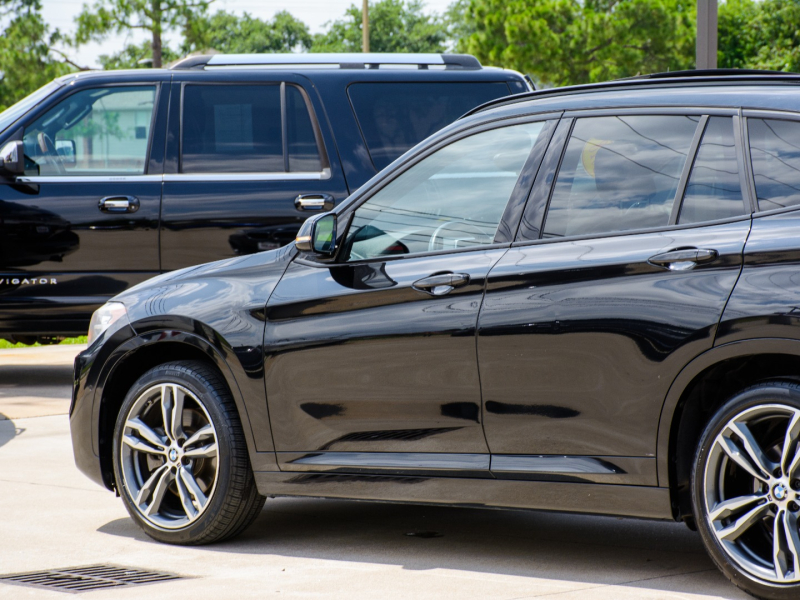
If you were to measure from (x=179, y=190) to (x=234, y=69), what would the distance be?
0.98 meters

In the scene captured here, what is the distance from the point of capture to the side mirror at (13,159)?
8.75 m

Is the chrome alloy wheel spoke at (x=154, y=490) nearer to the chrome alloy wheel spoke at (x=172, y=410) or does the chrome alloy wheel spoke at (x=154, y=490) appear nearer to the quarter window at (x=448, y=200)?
the chrome alloy wheel spoke at (x=172, y=410)

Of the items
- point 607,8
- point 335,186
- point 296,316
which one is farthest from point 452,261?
point 607,8

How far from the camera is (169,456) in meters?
5.12

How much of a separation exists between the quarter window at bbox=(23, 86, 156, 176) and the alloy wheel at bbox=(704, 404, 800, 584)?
19.5 feet

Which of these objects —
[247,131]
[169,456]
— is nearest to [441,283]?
[169,456]

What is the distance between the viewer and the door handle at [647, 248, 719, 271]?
156 inches

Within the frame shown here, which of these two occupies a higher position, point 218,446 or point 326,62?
point 326,62

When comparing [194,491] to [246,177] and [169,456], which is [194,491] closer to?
[169,456]

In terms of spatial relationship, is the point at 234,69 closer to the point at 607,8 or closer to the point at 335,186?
the point at 335,186

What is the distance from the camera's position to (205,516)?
5.01 m

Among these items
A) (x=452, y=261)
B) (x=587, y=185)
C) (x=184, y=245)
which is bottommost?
(x=184, y=245)

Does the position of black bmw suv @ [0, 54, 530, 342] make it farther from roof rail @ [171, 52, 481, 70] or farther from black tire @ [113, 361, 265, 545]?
black tire @ [113, 361, 265, 545]

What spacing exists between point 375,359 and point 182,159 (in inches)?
183
